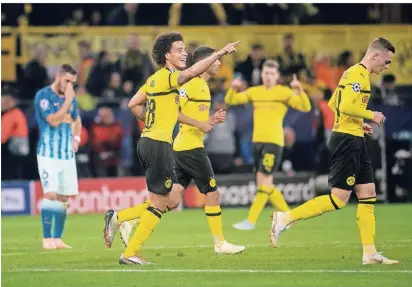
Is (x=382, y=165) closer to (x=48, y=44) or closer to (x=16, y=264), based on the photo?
(x=48, y=44)

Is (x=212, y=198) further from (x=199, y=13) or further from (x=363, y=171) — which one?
(x=199, y=13)

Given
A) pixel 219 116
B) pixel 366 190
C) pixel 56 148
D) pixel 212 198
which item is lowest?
pixel 212 198

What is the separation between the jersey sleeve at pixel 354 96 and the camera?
12789 mm

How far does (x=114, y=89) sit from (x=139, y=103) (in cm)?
1197

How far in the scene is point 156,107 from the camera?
12984mm

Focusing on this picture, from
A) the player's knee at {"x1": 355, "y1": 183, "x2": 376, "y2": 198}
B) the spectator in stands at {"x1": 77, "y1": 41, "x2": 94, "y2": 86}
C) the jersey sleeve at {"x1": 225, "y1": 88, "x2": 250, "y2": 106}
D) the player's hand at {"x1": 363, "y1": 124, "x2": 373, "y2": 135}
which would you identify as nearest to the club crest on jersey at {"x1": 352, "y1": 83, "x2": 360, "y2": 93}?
the player's hand at {"x1": 363, "y1": 124, "x2": 373, "y2": 135}

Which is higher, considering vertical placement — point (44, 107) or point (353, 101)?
A: point (44, 107)

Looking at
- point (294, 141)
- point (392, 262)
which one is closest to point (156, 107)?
point (392, 262)

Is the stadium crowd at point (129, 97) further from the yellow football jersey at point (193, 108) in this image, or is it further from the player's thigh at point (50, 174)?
the yellow football jersey at point (193, 108)

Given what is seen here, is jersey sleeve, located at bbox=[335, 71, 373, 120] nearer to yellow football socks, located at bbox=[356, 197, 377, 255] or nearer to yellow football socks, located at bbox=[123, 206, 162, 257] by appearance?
yellow football socks, located at bbox=[356, 197, 377, 255]

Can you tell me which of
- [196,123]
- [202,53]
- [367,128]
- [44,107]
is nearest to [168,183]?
[196,123]

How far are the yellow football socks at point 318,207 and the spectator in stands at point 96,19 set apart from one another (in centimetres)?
1421

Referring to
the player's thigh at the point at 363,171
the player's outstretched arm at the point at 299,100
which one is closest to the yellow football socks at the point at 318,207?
the player's thigh at the point at 363,171

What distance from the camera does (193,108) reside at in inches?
599
